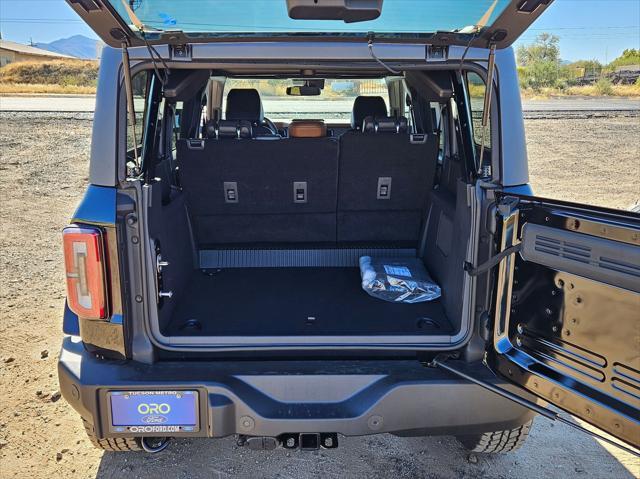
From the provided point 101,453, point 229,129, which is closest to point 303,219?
point 229,129

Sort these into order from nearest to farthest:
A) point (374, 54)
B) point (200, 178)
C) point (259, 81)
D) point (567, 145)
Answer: point (374, 54), point (200, 178), point (259, 81), point (567, 145)

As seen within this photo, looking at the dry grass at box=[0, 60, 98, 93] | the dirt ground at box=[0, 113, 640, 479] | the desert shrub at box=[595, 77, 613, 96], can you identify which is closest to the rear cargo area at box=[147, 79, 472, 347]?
the dirt ground at box=[0, 113, 640, 479]

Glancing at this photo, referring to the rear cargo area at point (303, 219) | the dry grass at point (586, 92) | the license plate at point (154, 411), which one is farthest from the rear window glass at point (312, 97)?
the dry grass at point (586, 92)

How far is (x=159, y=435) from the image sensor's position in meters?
2.16

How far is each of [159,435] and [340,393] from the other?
715 mm

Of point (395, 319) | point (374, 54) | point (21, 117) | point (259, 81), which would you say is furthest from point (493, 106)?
point (21, 117)

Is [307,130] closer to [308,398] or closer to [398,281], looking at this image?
[398,281]

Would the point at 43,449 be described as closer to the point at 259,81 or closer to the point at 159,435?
A: the point at 159,435

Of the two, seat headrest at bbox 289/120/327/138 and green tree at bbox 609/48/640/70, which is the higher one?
green tree at bbox 609/48/640/70

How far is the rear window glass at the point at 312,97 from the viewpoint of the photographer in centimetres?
443

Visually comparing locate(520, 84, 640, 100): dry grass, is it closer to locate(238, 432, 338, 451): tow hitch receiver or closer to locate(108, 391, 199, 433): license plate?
locate(238, 432, 338, 451): tow hitch receiver

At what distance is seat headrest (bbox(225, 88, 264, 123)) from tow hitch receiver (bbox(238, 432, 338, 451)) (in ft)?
9.55

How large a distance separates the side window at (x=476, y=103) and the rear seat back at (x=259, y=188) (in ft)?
3.00

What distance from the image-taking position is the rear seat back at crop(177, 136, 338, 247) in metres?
3.46
